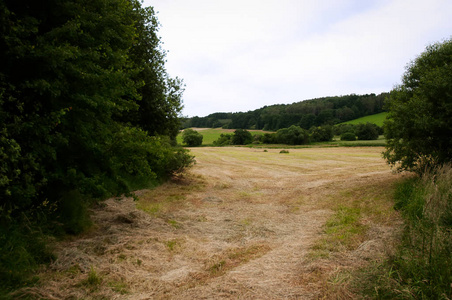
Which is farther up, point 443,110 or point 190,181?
point 443,110

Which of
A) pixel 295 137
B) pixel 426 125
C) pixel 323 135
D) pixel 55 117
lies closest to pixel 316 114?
pixel 323 135

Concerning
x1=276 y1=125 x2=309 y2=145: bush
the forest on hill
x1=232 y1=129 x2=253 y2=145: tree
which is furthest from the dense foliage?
the forest on hill

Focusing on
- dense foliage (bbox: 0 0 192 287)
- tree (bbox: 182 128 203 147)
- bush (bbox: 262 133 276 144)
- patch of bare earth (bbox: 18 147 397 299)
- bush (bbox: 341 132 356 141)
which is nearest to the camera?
patch of bare earth (bbox: 18 147 397 299)

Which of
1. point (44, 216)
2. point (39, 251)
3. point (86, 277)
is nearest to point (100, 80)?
point (44, 216)

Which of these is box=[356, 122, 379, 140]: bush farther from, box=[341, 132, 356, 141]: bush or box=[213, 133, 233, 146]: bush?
box=[213, 133, 233, 146]: bush

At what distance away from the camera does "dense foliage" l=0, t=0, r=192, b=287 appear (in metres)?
5.00

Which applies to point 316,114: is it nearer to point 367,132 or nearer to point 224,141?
point 367,132

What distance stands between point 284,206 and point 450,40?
44.5 feet

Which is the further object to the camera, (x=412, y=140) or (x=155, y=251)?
(x=412, y=140)

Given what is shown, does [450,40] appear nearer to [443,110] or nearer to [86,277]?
[443,110]

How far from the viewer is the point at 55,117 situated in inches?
209

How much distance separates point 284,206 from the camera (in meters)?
11.2

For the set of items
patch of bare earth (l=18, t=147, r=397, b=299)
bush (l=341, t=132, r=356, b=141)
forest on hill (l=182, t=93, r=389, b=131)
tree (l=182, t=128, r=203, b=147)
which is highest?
forest on hill (l=182, t=93, r=389, b=131)

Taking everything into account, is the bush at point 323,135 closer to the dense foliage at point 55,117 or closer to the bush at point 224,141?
the bush at point 224,141
